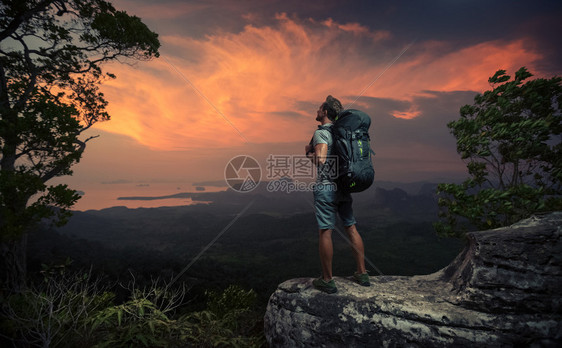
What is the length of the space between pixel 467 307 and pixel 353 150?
2613 mm

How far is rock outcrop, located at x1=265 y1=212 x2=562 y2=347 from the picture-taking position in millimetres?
2729

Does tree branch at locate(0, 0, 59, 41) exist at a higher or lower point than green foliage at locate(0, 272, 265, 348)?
higher

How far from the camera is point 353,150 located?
3393mm

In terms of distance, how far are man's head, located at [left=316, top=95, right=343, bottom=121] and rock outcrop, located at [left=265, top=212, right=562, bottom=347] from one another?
2.87 metres

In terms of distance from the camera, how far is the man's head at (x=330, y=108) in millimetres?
3723

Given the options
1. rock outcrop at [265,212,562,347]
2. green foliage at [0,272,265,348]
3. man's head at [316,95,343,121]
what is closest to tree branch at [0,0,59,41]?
green foliage at [0,272,265,348]

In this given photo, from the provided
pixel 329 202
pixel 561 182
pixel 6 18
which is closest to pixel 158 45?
pixel 6 18

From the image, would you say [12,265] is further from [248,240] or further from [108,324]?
[248,240]

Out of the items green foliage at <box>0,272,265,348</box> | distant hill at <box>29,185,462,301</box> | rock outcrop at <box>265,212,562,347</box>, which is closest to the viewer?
rock outcrop at <box>265,212,562,347</box>

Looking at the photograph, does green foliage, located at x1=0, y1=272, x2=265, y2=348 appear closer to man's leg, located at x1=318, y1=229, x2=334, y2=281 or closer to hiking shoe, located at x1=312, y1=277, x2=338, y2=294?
hiking shoe, located at x1=312, y1=277, x2=338, y2=294

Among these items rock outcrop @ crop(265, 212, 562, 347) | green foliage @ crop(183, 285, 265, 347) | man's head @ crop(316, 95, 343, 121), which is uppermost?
man's head @ crop(316, 95, 343, 121)

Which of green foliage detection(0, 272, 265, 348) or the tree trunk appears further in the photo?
the tree trunk

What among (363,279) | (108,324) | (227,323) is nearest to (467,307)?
(363,279)

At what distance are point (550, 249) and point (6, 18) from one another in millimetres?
14073
